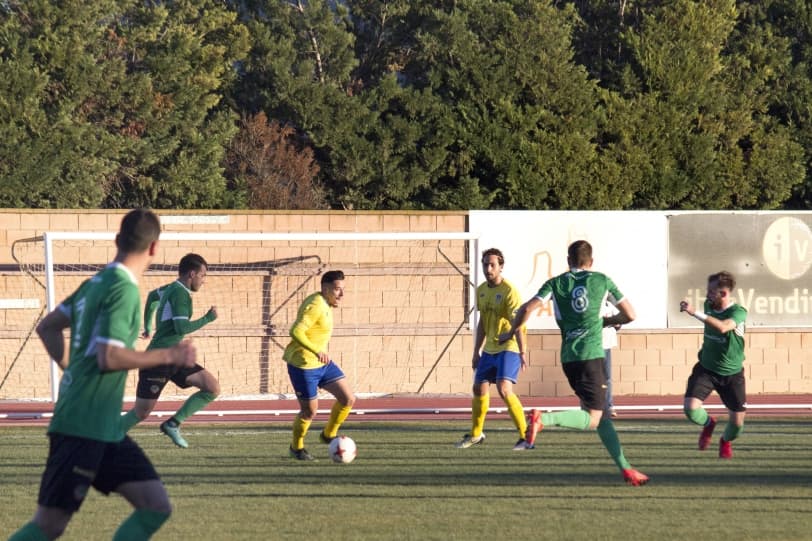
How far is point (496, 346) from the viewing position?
12.2 m

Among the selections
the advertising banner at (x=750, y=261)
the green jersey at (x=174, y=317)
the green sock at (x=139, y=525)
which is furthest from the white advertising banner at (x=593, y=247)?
A: the green sock at (x=139, y=525)

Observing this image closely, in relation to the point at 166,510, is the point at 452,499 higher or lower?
lower

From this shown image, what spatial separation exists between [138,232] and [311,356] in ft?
19.7

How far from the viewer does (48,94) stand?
89.2 feet

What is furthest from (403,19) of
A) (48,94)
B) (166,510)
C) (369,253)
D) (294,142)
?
(166,510)

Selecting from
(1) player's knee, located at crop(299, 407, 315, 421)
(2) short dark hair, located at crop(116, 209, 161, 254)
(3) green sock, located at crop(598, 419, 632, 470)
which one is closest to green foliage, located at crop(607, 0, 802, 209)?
(1) player's knee, located at crop(299, 407, 315, 421)

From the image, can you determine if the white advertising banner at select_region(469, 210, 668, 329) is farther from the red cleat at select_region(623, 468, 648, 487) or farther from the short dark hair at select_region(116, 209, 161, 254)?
the short dark hair at select_region(116, 209, 161, 254)

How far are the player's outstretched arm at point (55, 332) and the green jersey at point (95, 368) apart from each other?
33 centimetres

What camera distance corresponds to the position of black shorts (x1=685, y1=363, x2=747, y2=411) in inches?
446

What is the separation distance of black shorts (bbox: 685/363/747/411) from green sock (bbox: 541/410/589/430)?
7.88ft

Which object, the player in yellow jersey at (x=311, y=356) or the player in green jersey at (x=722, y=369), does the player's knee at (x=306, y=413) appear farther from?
the player in green jersey at (x=722, y=369)

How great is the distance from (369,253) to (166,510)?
44.4ft

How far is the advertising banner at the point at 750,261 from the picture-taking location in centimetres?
1903

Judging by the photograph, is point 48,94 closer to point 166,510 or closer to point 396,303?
point 396,303
